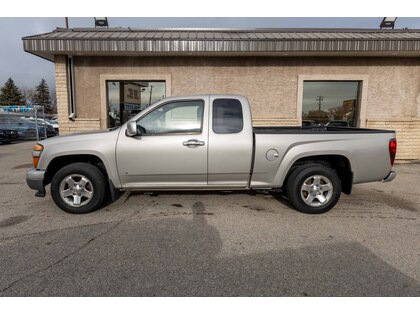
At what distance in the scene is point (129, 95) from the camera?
906 centimetres

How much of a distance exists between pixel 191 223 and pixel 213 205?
32.0 inches

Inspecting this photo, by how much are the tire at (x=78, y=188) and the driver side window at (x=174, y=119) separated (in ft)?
3.50

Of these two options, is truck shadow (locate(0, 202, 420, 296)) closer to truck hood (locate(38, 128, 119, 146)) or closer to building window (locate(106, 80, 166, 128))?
truck hood (locate(38, 128, 119, 146))

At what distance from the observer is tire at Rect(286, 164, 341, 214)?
3971 millimetres

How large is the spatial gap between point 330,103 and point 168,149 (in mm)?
7651

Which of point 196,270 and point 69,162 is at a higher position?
point 69,162

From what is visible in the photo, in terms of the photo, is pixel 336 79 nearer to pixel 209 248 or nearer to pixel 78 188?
pixel 209 248

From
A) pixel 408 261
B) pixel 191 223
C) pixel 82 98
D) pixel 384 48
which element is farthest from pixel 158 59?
pixel 408 261

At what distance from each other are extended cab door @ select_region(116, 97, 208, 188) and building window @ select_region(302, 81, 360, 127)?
632 centimetres

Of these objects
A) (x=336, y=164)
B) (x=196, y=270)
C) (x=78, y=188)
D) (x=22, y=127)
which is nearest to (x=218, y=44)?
(x=336, y=164)

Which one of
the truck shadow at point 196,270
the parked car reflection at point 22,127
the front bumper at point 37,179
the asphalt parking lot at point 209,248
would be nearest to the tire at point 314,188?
the asphalt parking lot at point 209,248

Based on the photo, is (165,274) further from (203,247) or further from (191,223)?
(191,223)

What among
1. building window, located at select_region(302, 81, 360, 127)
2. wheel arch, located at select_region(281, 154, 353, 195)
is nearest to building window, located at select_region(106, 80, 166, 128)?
building window, located at select_region(302, 81, 360, 127)

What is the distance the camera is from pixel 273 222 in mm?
3701
